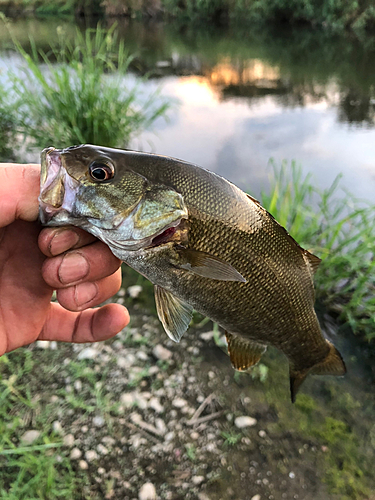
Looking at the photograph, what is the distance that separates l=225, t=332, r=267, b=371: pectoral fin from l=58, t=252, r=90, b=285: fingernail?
2.56ft

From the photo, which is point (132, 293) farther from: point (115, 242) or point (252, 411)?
point (115, 242)

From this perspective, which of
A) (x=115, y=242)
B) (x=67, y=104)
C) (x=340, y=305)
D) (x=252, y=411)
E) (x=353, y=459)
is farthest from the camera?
(x=67, y=104)

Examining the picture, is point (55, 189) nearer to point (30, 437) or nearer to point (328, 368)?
point (328, 368)

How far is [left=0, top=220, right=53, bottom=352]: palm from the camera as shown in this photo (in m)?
1.64

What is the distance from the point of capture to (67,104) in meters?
4.52

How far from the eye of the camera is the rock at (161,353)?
2.95m

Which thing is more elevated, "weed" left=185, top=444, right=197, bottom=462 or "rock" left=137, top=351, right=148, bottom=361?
"rock" left=137, top=351, right=148, bottom=361

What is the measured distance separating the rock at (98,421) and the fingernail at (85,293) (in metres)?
1.34

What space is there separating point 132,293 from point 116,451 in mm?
1568

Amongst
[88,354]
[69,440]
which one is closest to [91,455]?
[69,440]

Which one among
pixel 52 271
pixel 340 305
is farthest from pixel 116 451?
pixel 340 305

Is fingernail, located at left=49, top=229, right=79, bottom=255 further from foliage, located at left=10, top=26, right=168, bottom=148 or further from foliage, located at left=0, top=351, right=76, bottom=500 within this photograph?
foliage, located at left=10, top=26, right=168, bottom=148

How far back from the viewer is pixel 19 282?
5.58ft

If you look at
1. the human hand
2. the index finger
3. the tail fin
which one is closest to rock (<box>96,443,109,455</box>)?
the human hand
